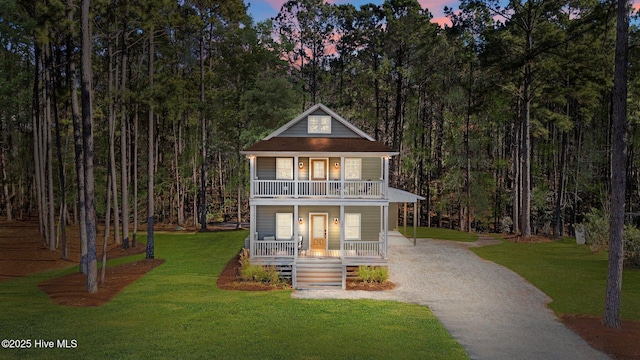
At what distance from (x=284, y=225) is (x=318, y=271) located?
3913 mm

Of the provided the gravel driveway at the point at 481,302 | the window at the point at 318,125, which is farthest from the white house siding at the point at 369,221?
the window at the point at 318,125

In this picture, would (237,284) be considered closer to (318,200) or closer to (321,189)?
(318,200)

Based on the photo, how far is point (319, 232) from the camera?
70.7 feet

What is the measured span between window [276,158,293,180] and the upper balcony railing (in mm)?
1026

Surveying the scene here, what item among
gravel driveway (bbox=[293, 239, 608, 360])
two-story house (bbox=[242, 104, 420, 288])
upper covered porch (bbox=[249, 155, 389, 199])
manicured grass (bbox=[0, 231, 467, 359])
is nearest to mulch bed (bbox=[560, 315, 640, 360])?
gravel driveway (bbox=[293, 239, 608, 360])

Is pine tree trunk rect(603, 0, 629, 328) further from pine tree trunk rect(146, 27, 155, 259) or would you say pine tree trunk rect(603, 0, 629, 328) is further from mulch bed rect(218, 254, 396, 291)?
pine tree trunk rect(146, 27, 155, 259)

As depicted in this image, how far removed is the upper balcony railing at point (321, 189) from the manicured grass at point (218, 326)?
5.46m

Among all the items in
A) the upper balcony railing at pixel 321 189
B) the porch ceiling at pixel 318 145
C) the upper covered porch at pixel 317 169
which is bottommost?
the upper balcony railing at pixel 321 189

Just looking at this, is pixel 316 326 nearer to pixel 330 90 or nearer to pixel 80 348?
pixel 80 348

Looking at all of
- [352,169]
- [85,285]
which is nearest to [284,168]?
[352,169]

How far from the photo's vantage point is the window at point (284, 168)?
2177 cm

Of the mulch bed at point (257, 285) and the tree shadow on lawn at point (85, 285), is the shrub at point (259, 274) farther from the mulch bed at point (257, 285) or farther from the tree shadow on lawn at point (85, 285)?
the tree shadow on lawn at point (85, 285)

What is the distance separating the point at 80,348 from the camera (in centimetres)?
1005

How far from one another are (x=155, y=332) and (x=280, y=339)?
11.9ft
